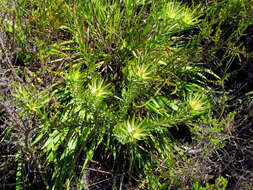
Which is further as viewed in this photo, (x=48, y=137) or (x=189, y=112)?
(x=48, y=137)

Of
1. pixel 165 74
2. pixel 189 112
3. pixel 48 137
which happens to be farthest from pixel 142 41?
pixel 48 137

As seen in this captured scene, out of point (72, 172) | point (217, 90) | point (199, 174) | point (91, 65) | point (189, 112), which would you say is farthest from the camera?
point (217, 90)

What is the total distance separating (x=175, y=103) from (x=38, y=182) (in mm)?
1221

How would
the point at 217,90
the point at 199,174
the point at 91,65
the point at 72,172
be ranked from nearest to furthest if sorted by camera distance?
the point at 91,65
the point at 72,172
the point at 199,174
the point at 217,90

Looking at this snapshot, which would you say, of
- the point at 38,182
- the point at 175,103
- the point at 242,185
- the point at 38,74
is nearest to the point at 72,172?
the point at 38,182

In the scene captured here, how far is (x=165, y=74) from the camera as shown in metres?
1.68

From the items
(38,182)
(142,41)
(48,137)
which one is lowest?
(38,182)

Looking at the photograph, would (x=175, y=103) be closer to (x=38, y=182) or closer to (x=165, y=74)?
(x=165, y=74)

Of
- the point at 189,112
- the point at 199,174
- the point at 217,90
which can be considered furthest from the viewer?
the point at 217,90

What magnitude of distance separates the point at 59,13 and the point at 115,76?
0.64 m

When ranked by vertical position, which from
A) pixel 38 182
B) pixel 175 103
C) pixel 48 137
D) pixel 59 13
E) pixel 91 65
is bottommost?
pixel 38 182

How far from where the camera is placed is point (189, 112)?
1.06 m

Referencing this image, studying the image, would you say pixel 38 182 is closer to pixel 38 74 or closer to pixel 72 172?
pixel 72 172

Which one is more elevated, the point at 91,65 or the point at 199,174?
the point at 91,65
